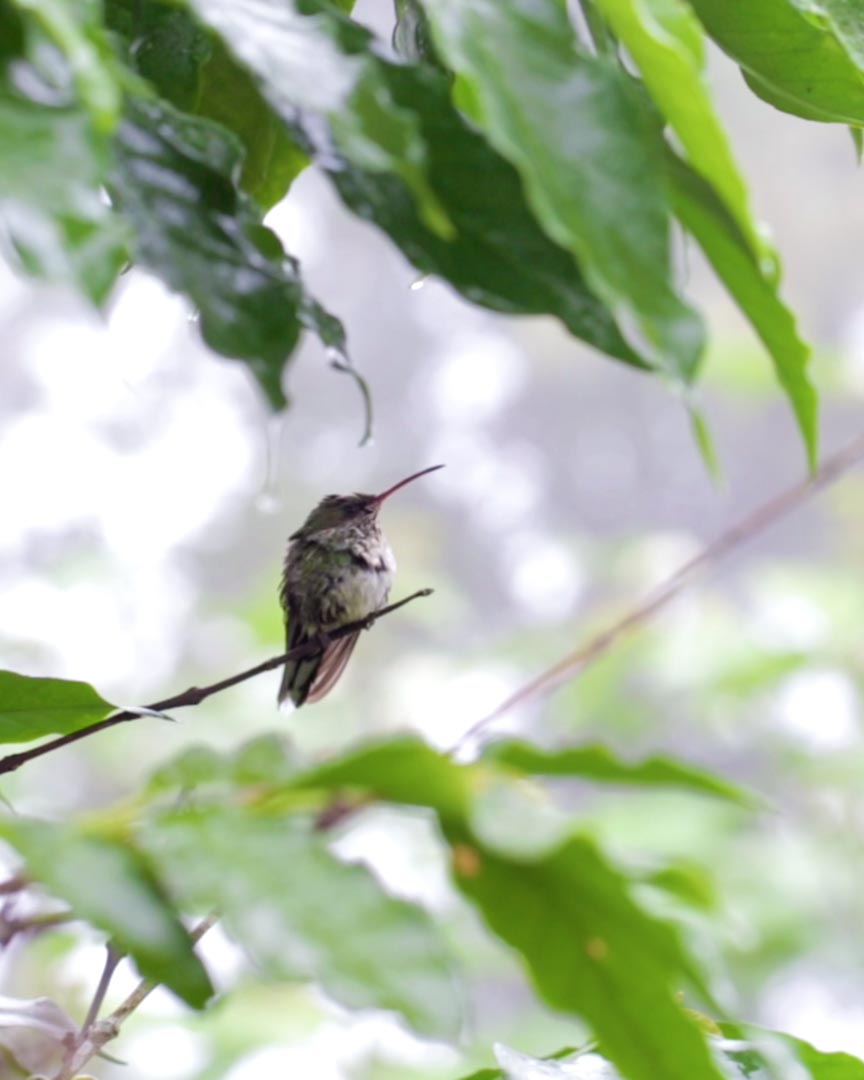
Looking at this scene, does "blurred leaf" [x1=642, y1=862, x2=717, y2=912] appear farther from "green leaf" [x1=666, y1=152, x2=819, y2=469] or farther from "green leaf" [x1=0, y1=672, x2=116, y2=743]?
"green leaf" [x1=0, y1=672, x2=116, y2=743]

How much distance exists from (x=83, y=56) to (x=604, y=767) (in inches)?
11.5

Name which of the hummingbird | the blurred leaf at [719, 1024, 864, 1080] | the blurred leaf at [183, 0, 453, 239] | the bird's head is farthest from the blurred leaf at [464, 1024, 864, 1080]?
the bird's head

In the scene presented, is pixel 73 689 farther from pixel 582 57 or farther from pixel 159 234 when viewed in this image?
pixel 582 57

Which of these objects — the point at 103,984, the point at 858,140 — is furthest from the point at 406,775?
the point at 858,140

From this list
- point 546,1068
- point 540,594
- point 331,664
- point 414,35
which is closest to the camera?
point 546,1068

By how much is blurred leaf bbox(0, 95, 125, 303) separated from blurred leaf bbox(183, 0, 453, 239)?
0.28ft

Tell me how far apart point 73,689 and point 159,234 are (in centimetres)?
27

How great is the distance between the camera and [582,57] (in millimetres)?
583

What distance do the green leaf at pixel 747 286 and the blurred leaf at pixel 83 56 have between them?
266mm

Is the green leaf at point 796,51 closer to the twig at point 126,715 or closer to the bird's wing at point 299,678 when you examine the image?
the twig at point 126,715

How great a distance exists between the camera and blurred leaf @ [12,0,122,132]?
477 mm

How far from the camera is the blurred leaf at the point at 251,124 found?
903 mm

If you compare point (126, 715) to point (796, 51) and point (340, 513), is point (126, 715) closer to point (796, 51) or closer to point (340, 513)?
point (796, 51)

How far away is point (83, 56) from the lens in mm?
481
